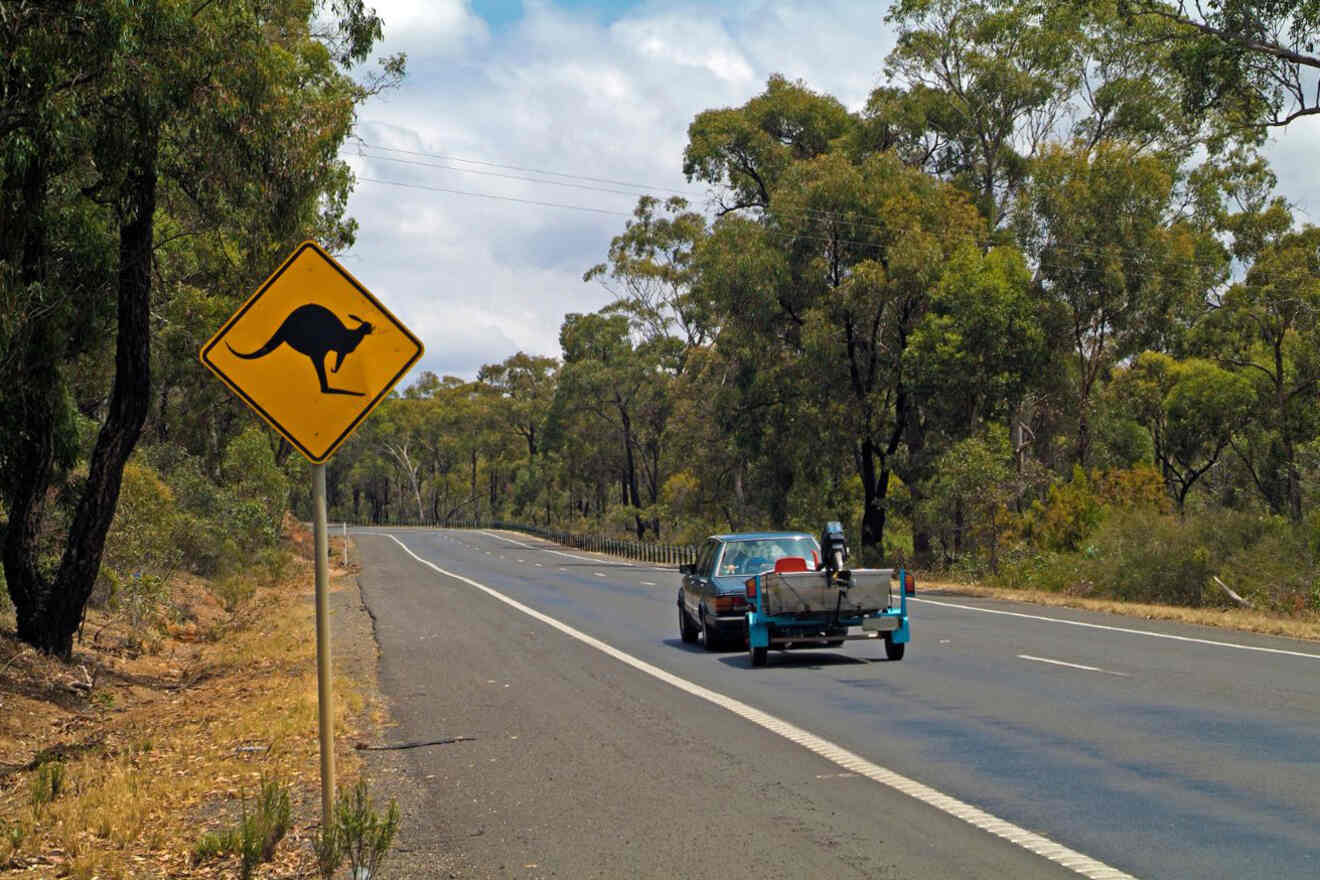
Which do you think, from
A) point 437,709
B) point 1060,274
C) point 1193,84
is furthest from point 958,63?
point 437,709

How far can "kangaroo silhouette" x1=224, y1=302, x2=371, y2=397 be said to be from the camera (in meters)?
6.85

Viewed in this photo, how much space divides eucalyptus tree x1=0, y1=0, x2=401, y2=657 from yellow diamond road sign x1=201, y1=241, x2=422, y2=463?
20.7ft

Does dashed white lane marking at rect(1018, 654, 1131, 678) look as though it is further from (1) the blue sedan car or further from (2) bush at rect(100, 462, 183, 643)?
(2) bush at rect(100, 462, 183, 643)

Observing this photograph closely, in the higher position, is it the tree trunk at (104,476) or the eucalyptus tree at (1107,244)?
the eucalyptus tree at (1107,244)

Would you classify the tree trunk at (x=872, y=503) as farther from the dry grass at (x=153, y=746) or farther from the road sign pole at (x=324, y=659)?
the road sign pole at (x=324, y=659)

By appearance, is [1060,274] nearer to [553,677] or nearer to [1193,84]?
[1193,84]

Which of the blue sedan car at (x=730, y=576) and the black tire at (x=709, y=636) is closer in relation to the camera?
the blue sedan car at (x=730, y=576)

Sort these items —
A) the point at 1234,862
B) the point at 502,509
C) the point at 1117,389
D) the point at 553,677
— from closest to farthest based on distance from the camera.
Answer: the point at 1234,862
the point at 553,677
the point at 1117,389
the point at 502,509

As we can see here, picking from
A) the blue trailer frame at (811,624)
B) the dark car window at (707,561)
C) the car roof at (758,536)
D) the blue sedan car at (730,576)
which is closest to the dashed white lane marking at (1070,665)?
the blue trailer frame at (811,624)

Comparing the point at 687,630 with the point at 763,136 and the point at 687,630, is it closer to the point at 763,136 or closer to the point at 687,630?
the point at 687,630

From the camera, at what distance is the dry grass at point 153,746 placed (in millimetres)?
7434

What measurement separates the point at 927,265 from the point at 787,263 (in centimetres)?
573

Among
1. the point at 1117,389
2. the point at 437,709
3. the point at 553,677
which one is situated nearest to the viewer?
the point at 437,709

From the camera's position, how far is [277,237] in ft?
53.5
